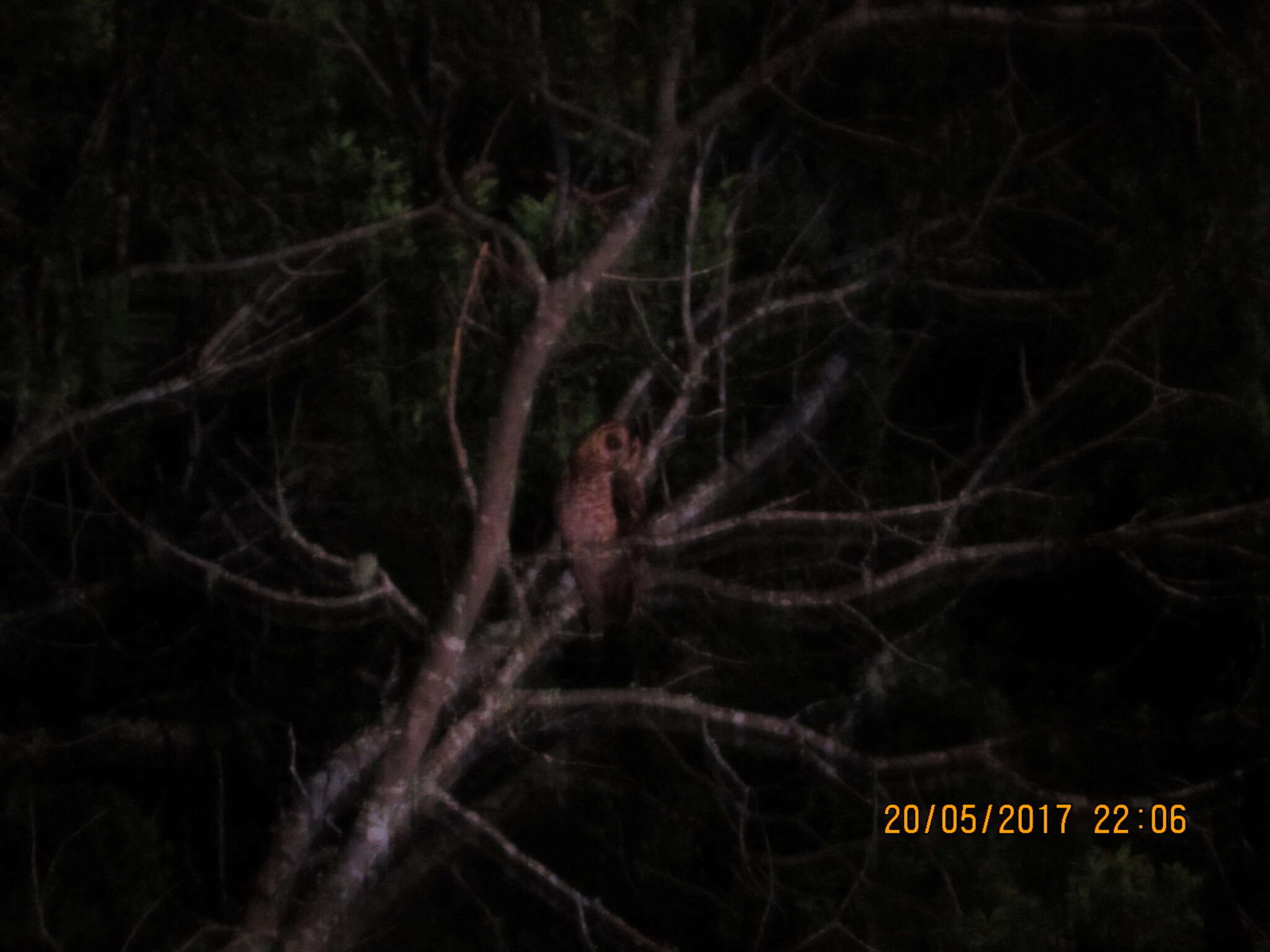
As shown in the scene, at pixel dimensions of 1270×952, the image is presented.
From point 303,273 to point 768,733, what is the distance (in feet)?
8.37


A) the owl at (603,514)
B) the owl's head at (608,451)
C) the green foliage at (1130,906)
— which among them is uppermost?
the owl's head at (608,451)

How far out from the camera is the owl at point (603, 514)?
187 inches

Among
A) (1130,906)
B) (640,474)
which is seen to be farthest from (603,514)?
(1130,906)

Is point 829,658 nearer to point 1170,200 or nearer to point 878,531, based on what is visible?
point 878,531

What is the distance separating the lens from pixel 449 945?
18.6 feet

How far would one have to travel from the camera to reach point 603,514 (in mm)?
4902

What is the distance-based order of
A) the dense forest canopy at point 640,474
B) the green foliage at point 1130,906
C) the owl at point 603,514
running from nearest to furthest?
the green foliage at point 1130,906, the dense forest canopy at point 640,474, the owl at point 603,514

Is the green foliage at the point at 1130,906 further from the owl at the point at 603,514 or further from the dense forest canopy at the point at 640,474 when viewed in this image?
the owl at the point at 603,514

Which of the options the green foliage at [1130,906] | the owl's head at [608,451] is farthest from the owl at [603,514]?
the green foliage at [1130,906]

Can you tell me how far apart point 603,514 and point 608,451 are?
247 millimetres

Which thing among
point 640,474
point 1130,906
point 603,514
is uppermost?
point 640,474

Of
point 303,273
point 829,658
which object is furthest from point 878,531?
point 303,273

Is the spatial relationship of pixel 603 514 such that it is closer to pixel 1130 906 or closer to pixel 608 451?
pixel 608 451

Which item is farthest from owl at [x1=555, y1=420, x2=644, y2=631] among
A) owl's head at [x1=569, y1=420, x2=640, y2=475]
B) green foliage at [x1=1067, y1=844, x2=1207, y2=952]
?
green foliage at [x1=1067, y1=844, x2=1207, y2=952]
